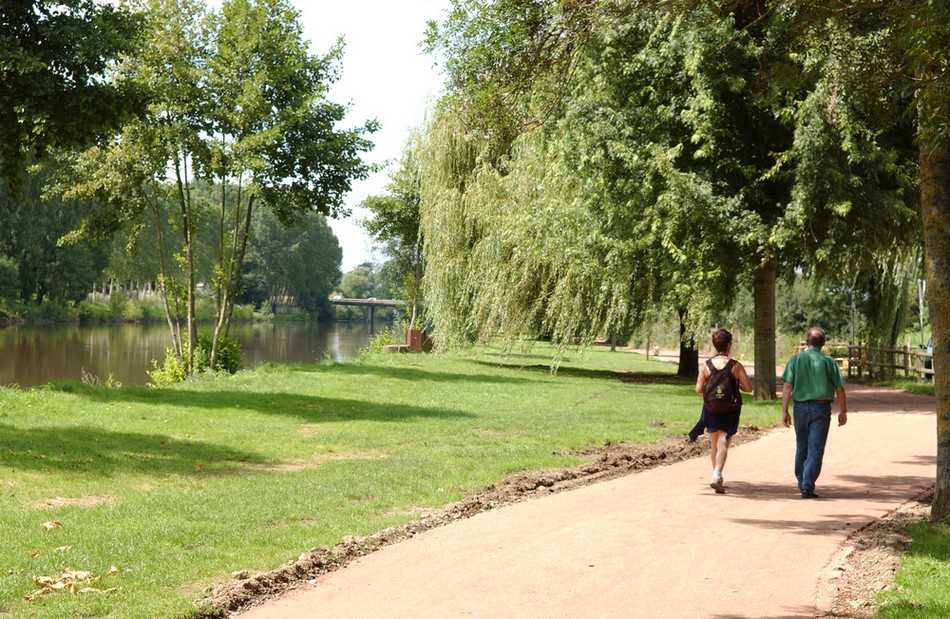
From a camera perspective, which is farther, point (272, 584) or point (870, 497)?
point (870, 497)

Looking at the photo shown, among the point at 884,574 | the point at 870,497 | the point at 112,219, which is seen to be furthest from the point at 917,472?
the point at 112,219

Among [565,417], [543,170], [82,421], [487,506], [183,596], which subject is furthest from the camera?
[543,170]

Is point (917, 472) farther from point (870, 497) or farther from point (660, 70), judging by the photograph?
point (660, 70)

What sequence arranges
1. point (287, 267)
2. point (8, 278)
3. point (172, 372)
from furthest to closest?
point (287, 267) < point (8, 278) < point (172, 372)

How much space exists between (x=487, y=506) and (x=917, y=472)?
595 cm

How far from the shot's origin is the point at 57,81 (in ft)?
48.8

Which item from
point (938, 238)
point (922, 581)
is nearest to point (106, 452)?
point (922, 581)

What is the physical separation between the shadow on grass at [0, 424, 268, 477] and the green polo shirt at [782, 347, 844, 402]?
6617 mm

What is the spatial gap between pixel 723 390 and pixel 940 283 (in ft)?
8.32

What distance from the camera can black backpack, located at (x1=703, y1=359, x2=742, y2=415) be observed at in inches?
433

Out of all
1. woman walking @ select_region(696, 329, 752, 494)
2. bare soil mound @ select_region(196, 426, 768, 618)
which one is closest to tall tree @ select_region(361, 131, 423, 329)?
bare soil mound @ select_region(196, 426, 768, 618)

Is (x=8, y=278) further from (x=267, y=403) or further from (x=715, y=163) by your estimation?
(x=715, y=163)

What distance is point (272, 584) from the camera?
716cm

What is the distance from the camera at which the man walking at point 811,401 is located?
1070 cm
